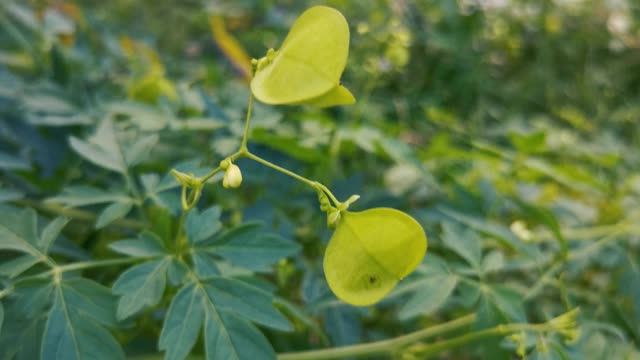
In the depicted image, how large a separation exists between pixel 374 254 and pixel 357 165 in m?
0.67

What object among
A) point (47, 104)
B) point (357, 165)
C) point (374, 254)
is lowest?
point (357, 165)

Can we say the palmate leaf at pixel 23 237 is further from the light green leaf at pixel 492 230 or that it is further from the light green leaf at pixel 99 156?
the light green leaf at pixel 492 230

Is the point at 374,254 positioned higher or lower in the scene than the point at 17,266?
higher

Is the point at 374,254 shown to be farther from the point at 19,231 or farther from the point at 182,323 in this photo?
the point at 19,231

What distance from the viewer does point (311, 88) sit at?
1.51 feet

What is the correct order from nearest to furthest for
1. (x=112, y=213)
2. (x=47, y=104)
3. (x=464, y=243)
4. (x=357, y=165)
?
(x=112, y=213)
(x=464, y=243)
(x=47, y=104)
(x=357, y=165)

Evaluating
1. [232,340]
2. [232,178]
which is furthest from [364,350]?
[232,178]

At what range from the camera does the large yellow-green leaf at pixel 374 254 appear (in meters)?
0.50

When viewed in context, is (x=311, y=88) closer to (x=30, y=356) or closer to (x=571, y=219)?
(x=30, y=356)

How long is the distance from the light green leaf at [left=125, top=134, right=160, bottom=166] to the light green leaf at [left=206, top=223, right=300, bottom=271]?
0.17 meters

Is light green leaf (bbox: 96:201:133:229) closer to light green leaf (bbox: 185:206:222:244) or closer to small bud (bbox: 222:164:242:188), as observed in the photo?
light green leaf (bbox: 185:206:222:244)

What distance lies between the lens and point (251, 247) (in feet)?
2.18

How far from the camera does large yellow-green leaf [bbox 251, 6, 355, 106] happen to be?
1.51 feet

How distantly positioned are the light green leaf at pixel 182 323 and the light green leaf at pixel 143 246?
0.06 meters
